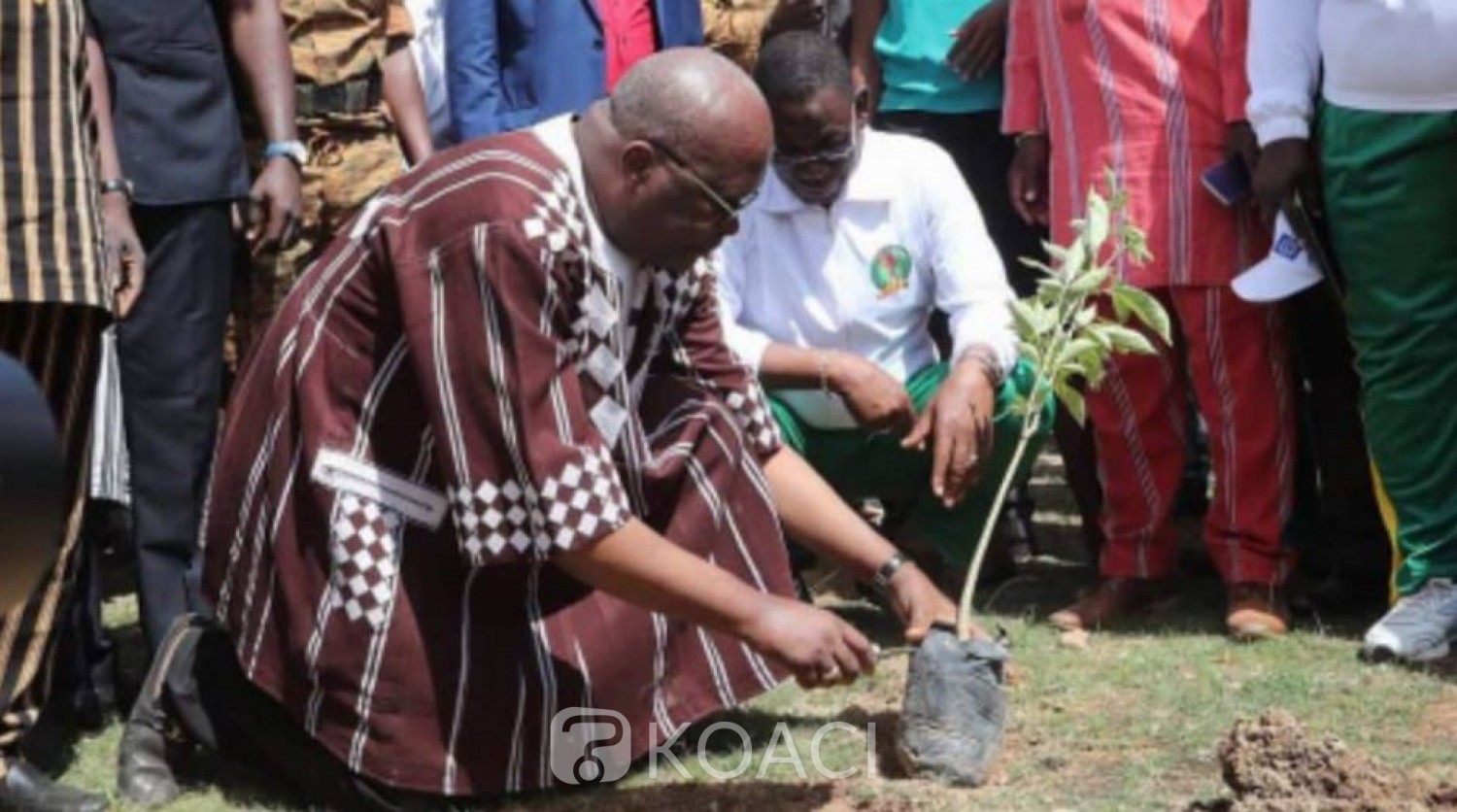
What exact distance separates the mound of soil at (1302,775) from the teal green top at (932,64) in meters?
2.77

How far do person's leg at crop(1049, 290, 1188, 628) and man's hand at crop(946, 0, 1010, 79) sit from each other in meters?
0.94

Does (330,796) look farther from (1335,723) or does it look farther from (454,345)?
(1335,723)

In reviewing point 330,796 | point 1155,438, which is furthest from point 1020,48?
point 330,796

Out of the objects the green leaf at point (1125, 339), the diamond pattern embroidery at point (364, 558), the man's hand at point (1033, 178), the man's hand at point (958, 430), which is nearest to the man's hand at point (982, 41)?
the man's hand at point (1033, 178)

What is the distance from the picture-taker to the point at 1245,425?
5.95m

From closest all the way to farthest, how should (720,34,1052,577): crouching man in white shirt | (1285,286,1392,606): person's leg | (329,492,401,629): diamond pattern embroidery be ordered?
(329,492,401,629): diamond pattern embroidery, (720,34,1052,577): crouching man in white shirt, (1285,286,1392,606): person's leg

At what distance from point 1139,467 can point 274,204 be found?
2159mm

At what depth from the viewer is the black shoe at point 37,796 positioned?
15.3ft

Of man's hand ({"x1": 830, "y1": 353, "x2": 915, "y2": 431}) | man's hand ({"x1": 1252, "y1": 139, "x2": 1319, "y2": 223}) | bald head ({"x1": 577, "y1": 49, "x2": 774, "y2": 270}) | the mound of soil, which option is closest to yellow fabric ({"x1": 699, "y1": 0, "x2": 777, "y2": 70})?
man's hand ({"x1": 830, "y1": 353, "x2": 915, "y2": 431})

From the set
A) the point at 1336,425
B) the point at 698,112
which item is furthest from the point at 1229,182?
the point at 698,112

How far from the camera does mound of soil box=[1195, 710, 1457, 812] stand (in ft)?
13.7

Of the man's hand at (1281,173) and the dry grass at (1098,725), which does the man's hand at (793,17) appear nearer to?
the man's hand at (1281,173)

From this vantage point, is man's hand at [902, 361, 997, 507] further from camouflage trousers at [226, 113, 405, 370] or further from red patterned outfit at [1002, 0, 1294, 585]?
camouflage trousers at [226, 113, 405, 370]

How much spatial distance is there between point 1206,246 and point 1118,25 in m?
0.56
